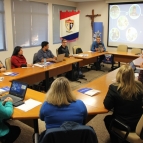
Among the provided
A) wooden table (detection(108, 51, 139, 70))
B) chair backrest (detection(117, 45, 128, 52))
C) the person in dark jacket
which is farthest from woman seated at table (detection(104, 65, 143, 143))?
chair backrest (detection(117, 45, 128, 52))

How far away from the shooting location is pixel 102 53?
628 cm

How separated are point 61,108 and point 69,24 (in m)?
6.27

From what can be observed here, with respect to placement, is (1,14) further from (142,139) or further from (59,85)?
(142,139)

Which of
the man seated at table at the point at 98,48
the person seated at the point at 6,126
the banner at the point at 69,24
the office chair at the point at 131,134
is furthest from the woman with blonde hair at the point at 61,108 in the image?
the banner at the point at 69,24

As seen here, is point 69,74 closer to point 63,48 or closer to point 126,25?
point 63,48

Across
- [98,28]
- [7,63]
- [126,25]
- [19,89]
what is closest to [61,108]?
[19,89]

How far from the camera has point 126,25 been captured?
23.9 feet

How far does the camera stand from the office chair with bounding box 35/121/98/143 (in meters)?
1.29

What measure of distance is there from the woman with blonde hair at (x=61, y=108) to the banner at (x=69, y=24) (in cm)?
596

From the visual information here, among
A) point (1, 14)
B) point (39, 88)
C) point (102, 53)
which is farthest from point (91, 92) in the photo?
point (1, 14)

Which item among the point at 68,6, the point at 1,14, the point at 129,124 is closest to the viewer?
the point at 129,124

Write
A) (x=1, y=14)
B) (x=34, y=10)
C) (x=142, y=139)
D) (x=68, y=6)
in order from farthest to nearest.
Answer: (x=68, y=6), (x=34, y=10), (x=1, y=14), (x=142, y=139)

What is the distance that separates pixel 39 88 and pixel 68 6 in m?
5.01

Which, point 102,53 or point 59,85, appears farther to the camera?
point 102,53
